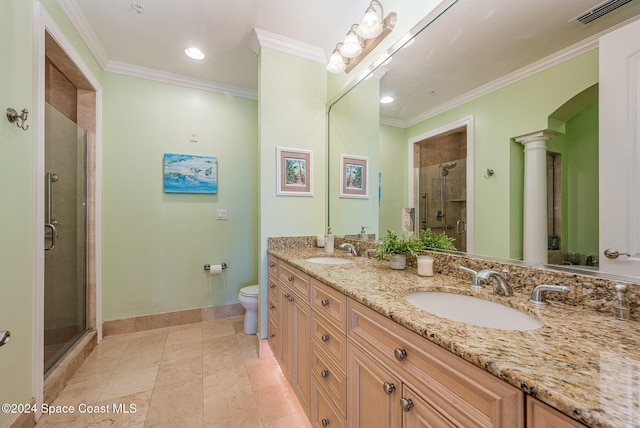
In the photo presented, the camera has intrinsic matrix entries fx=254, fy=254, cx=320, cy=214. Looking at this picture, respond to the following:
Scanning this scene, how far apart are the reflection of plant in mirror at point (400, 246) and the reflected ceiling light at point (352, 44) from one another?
130 cm

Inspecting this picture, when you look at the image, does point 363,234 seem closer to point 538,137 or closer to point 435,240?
point 435,240

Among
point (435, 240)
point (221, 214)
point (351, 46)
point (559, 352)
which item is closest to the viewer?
point (559, 352)

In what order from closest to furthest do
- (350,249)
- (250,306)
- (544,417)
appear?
(544,417) → (350,249) → (250,306)

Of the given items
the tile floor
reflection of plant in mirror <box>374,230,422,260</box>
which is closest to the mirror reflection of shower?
reflection of plant in mirror <box>374,230,422,260</box>

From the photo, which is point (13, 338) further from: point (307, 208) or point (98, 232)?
point (307, 208)

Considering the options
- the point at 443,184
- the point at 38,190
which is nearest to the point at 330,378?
the point at 443,184

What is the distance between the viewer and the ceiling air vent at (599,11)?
73cm

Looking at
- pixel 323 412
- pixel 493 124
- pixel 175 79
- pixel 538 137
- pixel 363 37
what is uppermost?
pixel 175 79

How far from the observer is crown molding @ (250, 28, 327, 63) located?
1.98 meters

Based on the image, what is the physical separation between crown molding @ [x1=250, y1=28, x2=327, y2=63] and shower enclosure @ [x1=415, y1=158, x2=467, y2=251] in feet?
4.87

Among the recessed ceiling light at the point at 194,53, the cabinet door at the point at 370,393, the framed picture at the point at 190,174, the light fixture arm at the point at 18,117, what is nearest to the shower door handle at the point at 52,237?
the light fixture arm at the point at 18,117

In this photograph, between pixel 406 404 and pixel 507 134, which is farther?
pixel 507 134

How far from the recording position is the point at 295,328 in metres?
1.43

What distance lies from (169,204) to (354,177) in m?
1.85
